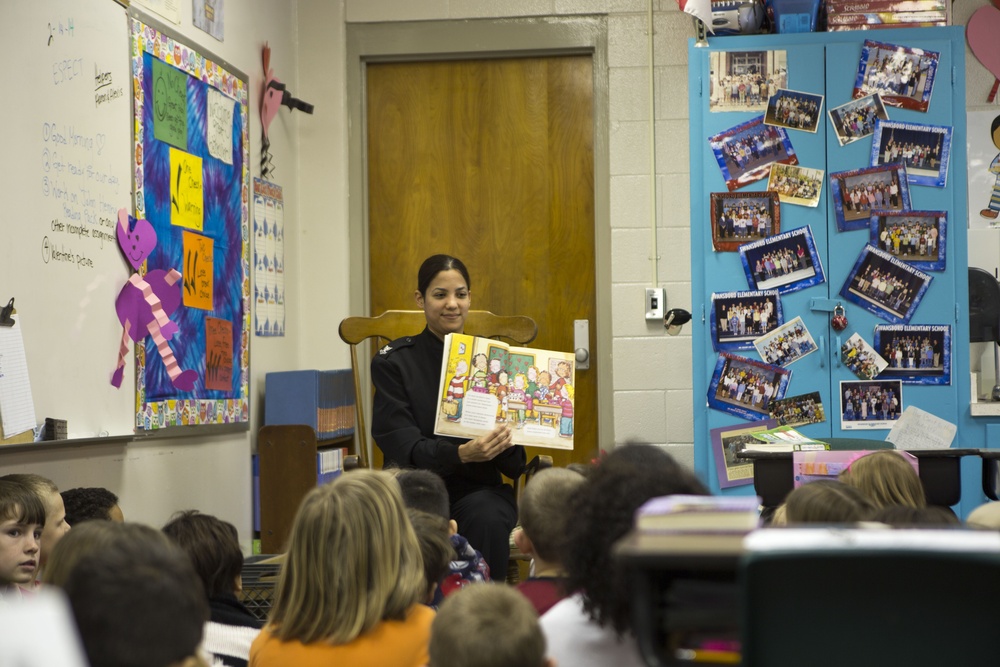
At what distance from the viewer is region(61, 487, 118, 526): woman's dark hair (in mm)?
2709

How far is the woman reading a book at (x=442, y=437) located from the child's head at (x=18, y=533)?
3.94 ft

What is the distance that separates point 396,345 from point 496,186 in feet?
5.80

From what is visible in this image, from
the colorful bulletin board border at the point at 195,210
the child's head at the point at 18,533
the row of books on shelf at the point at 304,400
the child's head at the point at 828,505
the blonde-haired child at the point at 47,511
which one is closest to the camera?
the child's head at the point at 828,505

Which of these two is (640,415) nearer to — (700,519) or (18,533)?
(18,533)

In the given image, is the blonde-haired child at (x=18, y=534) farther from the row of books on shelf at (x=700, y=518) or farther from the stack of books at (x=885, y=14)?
the stack of books at (x=885, y=14)

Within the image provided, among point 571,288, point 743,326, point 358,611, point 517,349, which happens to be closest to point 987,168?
point 743,326

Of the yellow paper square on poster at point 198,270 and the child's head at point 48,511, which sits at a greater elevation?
the yellow paper square on poster at point 198,270

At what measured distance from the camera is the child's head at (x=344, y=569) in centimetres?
165

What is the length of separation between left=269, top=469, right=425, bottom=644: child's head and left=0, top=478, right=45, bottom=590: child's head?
92cm

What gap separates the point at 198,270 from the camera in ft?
13.2

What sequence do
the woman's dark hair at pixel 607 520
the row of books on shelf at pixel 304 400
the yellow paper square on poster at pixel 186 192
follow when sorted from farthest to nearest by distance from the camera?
the row of books on shelf at pixel 304 400, the yellow paper square on poster at pixel 186 192, the woman's dark hair at pixel 607 520

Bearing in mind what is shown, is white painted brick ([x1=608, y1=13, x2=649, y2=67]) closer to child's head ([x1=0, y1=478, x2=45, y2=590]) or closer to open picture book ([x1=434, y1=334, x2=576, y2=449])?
open picture book ([x1=434, y1=334, x2=576, y2=449])

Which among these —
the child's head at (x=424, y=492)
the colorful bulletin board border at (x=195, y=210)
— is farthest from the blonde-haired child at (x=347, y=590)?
the colorful bulletin board border at (x=195, y=210)

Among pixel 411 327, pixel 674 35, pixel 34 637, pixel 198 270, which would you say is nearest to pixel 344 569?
pixel 34 637
